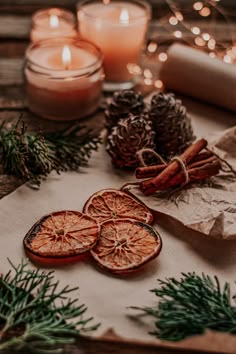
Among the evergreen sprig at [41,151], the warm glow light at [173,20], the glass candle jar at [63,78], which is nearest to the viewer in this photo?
the evergreen sprig at [41,151]

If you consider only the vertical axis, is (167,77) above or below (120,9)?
below

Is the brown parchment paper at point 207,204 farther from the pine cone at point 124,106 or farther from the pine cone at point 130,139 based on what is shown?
the pine cone at point 124,106

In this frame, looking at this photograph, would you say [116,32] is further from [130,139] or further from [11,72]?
[130,139]

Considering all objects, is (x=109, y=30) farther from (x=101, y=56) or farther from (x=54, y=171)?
(x=54, y=171)

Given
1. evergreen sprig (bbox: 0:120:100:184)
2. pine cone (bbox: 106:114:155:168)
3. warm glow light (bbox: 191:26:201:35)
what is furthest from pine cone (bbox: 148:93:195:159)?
warm glow light (bbox: 191:26:201:35)

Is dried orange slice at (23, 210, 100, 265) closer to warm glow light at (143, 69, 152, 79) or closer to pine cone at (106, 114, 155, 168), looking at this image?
pine cone at (106, 114, 155, 168)

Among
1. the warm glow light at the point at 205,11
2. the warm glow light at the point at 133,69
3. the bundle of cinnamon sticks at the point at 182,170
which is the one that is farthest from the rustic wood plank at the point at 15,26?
the bundle of cinnamon sticks at the point at 182,170

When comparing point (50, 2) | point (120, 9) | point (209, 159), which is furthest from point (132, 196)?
point (50, 2)
